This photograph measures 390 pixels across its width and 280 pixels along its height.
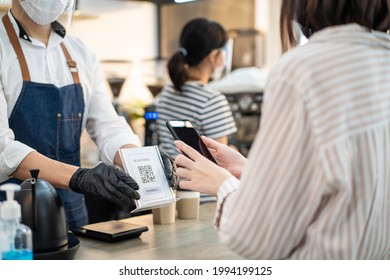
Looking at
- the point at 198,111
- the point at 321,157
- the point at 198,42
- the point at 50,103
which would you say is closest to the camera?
the point at 321,157

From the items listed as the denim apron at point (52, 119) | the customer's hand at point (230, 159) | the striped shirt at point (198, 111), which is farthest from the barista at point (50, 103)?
the striped shirt at point (198, 111)

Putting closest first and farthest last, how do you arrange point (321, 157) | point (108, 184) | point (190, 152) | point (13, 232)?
point (321, 157)
point (13, 232)
point (190, 152)
point (108, 184)

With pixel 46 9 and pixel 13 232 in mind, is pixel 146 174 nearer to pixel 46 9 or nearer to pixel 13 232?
pixel 13 232

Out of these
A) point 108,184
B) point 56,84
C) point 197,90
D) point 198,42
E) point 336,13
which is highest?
point 336,13

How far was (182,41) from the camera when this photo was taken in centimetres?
285

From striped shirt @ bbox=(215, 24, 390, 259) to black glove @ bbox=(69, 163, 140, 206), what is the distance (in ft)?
1.89

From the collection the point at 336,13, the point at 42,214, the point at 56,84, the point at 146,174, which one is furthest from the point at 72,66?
the point at 336,13

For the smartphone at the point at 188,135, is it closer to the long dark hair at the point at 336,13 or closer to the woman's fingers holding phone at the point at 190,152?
the woman's fingers holding phone at the point at 190,152

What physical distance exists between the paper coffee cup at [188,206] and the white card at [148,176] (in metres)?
0.26

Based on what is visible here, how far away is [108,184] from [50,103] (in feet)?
1.75

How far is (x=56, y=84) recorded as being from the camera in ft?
6.40

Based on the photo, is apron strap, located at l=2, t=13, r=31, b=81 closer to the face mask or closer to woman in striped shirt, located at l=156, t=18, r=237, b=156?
the face mask

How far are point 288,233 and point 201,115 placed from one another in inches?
67.3

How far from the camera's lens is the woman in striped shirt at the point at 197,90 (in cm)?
262
